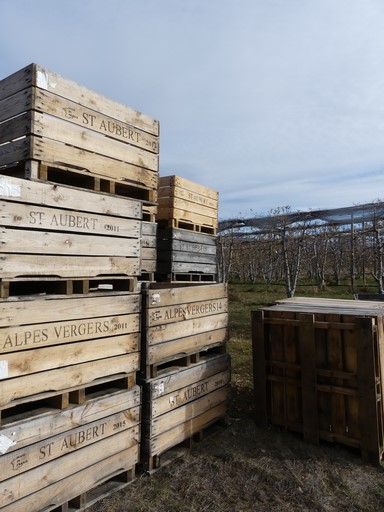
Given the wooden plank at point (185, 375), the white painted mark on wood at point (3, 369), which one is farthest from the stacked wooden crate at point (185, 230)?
the white painted mark on wood at point (3, 369)

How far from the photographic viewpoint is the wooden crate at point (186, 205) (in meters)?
6.69

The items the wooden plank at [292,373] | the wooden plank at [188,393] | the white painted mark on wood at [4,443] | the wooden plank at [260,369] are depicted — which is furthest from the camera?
the wooden plank at [260,369]

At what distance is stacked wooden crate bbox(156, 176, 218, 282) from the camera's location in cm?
666

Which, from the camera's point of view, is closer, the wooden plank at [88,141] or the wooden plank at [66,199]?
the wooden plank at [66,199]

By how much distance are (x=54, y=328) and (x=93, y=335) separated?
0.41m

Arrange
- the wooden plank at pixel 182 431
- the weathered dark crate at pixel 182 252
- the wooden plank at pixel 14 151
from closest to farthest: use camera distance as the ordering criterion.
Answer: the wooden plank at pixel 14 151, the wooden plank at pixel 182 431, the weathered dark crate at pixel 182 252

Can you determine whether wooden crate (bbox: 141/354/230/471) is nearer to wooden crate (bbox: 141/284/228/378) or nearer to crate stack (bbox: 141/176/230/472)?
crate stack (bbox: 141/176/230/472)

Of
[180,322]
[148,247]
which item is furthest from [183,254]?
[180,322]

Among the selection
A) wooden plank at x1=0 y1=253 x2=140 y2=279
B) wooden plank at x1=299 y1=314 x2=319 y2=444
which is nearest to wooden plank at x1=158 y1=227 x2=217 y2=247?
wooden plank at x1=0 y1=253 x2=140 y2=279

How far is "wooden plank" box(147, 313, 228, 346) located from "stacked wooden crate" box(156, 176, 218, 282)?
1.76m

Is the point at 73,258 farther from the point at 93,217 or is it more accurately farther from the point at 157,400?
the point at 157,400

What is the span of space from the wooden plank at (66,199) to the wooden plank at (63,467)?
6.42ft

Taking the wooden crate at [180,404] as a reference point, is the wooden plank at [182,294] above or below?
above

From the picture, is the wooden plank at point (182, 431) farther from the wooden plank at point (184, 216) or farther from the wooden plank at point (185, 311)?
the wooden plank at point (184, 216)
